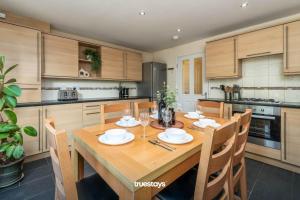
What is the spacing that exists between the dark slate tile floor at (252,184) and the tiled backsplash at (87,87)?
53.7 inches

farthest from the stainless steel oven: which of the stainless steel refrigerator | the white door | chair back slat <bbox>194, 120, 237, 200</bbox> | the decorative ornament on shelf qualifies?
the stainless steel refrigerator

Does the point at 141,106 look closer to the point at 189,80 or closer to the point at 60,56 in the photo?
the point at 60,56

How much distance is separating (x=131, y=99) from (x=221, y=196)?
2.80 m

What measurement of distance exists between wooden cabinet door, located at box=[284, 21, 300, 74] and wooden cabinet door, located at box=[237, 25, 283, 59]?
7cm

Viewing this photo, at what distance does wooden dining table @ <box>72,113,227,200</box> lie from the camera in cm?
68

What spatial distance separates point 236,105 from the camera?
255 centimetres

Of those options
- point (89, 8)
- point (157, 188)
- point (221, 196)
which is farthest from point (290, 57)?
point (89, 8)

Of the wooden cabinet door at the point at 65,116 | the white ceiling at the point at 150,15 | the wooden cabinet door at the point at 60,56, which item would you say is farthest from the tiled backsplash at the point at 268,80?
the wooden cabinet door at the point at 60,56

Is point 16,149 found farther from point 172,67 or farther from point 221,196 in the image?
point 172,67

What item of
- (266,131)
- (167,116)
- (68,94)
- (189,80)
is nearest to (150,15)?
(167,116)

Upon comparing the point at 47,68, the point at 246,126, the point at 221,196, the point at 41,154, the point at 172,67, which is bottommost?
the point at 41,154

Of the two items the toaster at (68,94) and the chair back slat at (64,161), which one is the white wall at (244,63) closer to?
the toaster at (68,94)

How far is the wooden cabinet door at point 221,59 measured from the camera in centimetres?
282

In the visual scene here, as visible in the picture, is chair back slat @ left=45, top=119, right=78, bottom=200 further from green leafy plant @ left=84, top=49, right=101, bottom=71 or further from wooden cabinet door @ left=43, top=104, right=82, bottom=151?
green leafy plant @ left=84, top=49, right=101, bottom=71
